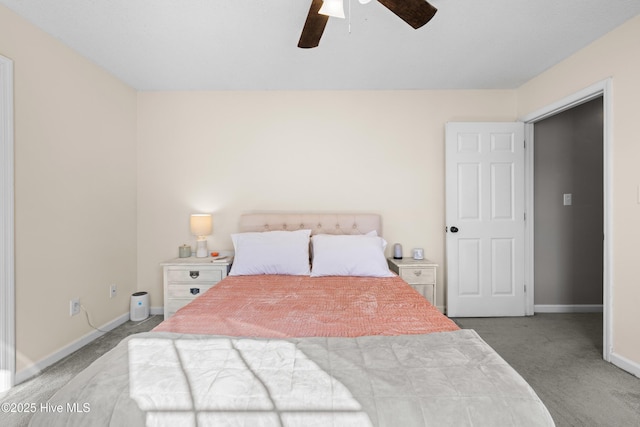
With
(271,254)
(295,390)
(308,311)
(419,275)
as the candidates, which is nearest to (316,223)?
(271,254)

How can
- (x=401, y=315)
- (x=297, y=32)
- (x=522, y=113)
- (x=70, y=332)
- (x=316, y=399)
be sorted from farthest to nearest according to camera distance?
(x=522, y=113)
(x=70, y=332)
(x=297, y=32)
(x=401, y=315)
(x=316, y=399)

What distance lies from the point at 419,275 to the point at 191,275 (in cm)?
225

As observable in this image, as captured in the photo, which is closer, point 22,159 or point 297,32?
point 22,159

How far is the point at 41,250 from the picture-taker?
228 centimetres

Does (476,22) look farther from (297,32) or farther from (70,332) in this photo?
(70,332)

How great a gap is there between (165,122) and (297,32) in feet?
6.42

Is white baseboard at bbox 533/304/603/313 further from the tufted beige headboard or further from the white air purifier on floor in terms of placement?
the white air purifier on floor

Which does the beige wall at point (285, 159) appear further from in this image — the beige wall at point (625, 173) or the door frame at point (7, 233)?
the door frame at point (7, 233)

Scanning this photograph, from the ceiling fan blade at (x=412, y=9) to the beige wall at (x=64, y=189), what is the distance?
2.51 meters

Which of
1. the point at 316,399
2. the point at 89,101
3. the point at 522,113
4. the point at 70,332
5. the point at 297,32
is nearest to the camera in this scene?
the point at 316,399

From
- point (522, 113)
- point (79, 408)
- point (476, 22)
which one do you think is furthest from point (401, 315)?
point (522, 113)

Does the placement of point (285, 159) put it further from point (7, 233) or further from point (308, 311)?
point (7, 233)

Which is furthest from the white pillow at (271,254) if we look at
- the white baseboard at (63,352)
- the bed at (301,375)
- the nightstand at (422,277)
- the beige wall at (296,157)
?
the white baseboard at (63,352)

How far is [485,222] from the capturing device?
10.8 feet
